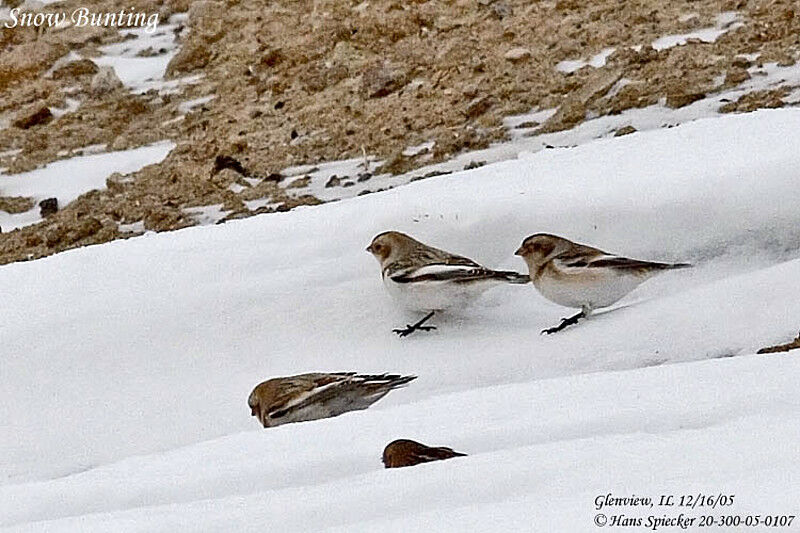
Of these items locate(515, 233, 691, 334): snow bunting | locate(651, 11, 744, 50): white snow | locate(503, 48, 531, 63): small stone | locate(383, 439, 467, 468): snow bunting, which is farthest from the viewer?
locate(503, 48, 531, 63): small stone

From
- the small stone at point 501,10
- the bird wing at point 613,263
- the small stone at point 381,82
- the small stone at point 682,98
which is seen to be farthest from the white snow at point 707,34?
the bird wing at point 613,263

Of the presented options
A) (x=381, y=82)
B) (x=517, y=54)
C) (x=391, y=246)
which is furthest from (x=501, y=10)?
(x=391, y=246)

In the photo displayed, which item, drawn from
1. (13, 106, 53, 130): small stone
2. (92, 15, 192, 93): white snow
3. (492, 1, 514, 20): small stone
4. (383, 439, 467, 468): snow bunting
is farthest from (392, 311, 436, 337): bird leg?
(13, 106, 53, 130): small stone

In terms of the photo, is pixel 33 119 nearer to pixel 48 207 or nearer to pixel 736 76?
pixel 48 207

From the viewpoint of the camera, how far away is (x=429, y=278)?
331cm

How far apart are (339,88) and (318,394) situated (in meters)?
3.34

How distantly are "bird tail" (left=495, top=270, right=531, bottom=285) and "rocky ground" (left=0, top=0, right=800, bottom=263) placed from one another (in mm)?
1861

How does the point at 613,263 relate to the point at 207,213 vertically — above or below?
above

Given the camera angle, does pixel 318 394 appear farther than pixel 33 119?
No

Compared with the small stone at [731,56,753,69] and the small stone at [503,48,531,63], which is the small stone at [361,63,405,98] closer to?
the small stone at [503,48,531,63]

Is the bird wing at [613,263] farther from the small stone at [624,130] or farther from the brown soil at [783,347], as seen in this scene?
the small stone at [624,130]

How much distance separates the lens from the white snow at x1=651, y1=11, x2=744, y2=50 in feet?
18.6

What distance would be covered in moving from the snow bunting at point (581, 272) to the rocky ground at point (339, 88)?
183 centimetres

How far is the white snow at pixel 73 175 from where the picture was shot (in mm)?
5789
